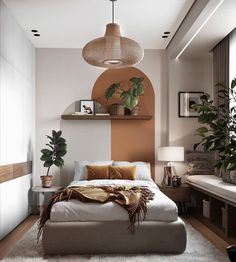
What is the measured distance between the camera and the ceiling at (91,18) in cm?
424

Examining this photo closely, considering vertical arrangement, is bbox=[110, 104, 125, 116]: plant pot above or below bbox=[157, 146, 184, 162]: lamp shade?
above

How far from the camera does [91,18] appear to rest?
186 inches

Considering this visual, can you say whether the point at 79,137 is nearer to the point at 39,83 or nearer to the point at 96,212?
the point at 39,83

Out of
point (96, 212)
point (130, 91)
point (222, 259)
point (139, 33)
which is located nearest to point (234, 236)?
point (222, 259)

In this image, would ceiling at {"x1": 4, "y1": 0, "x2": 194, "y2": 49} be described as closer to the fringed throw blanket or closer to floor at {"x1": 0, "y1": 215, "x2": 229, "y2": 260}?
the fringed throw blanket

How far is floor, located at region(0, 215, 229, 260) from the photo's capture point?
3.81 metres

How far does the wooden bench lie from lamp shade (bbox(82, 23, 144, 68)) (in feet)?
6.15

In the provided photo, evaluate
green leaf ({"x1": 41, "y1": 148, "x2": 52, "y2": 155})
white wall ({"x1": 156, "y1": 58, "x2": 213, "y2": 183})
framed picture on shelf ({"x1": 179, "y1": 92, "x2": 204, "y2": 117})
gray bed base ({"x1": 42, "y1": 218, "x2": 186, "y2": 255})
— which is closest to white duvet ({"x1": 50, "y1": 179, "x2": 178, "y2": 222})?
gray bed base ({"x1": 42, "y1": 218, "x2": 186, "y2": 255})

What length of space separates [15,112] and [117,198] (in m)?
2.06

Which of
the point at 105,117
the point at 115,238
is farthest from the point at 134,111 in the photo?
the point at 115,238

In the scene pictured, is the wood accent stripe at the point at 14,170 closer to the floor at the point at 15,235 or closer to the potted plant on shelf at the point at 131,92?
the floor at the point at 15,235

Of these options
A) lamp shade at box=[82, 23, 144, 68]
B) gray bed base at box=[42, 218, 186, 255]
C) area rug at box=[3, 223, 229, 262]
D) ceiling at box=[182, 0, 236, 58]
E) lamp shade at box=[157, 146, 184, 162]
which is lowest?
area rug at box=[3, 223, 229, 262]

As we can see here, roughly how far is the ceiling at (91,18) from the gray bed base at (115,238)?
2601mm

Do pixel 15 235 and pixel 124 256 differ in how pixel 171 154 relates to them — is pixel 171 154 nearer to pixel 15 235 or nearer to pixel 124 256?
pixel 124 256
